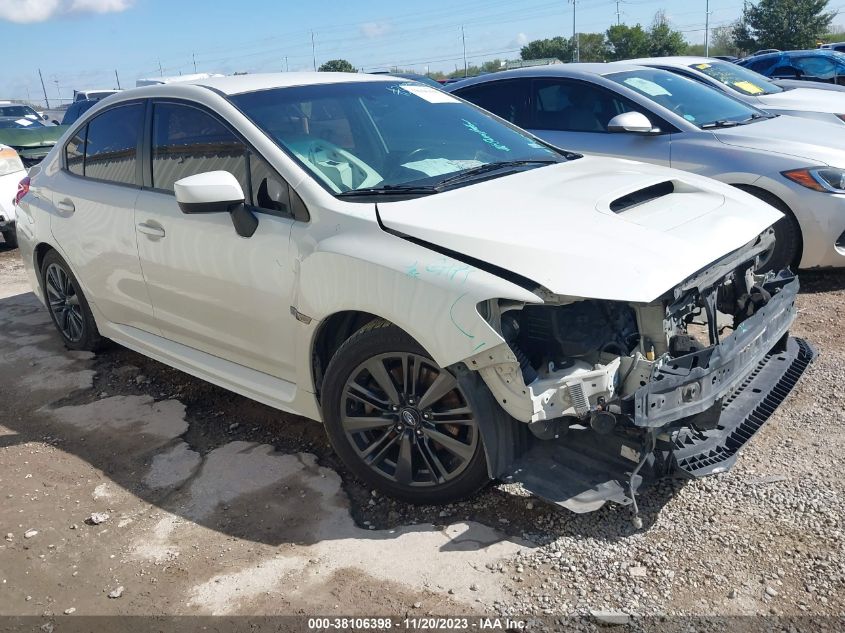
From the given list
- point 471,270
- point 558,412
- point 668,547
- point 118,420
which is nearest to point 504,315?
point 471,270

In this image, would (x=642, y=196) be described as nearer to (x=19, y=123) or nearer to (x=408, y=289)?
(x=408, y=289)

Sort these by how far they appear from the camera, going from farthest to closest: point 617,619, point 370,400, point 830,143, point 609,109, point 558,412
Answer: point 609,109 < point 830,143 < point 370,400 < point 558,412 < point 617,619

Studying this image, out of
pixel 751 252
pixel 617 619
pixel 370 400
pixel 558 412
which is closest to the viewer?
pixel 617 619

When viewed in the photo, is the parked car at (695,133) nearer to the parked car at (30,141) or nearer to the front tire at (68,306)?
the front tire at (68,306)

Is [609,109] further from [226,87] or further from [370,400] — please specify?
[370,400]

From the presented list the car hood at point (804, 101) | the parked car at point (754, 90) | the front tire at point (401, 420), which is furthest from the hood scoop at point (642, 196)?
the car hood at point (804, 101)

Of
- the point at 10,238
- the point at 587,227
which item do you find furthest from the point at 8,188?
the point at 587,227

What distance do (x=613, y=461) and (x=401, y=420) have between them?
2.86 ft

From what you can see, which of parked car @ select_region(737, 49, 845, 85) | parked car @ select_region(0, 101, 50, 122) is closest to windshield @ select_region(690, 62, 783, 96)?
parked car @ select_region(737, 49, 845, 85)

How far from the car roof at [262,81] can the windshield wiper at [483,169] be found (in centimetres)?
105

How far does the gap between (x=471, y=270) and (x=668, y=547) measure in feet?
4.23

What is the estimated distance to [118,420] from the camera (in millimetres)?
4363

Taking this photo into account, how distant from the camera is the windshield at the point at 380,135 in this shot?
3.46 meters

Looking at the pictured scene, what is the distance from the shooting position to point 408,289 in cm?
282
